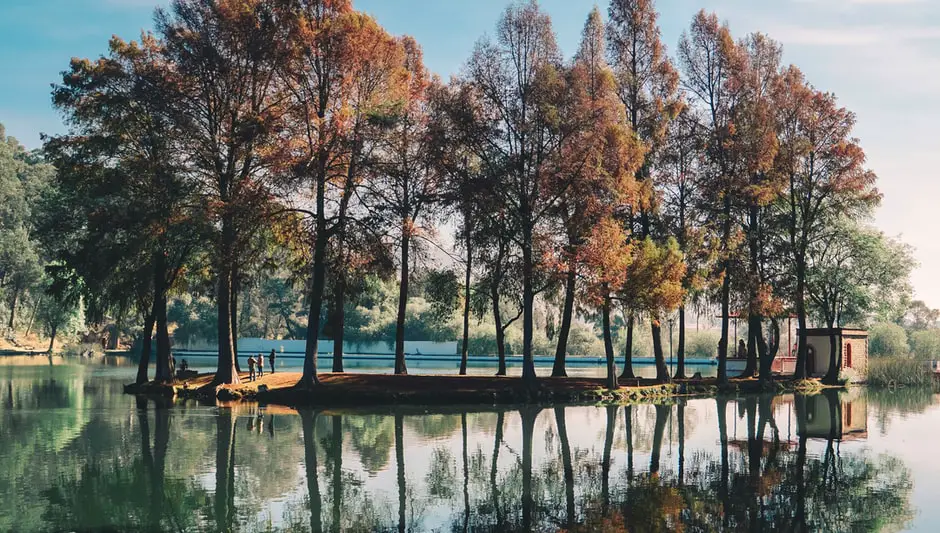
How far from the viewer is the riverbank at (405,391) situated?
1582 inches

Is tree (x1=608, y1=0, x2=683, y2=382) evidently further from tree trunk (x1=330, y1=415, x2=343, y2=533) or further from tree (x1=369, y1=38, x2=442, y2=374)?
tree trunk (x1=330, y1=415, x2=343, y2=533)

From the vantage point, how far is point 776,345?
183 ft

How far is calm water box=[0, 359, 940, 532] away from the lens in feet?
56.0

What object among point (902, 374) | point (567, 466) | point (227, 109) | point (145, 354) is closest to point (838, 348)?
point (902, 374)

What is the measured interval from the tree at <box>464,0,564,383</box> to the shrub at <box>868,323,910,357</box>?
60068mm

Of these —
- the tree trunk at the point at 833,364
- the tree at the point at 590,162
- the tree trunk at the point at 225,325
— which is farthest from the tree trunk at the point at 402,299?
the tree trunk at the point at 833,364

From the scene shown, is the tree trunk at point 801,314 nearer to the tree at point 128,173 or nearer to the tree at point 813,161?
the tree at point 813,161

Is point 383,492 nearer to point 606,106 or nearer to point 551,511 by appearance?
point 551,511

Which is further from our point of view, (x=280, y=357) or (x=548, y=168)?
(x=280, y=357)

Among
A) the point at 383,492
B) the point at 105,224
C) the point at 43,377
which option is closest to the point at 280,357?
the point at 43,377

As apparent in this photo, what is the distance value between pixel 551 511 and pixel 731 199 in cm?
3646

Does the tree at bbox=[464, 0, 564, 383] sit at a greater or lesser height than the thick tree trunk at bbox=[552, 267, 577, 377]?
greater

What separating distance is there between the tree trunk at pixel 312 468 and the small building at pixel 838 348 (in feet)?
126

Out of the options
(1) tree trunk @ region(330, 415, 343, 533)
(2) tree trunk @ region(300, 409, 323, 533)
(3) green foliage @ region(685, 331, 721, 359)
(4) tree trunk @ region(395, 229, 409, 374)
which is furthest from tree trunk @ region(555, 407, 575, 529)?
(3) green foliage @ region(685, 331, 721, 359)
